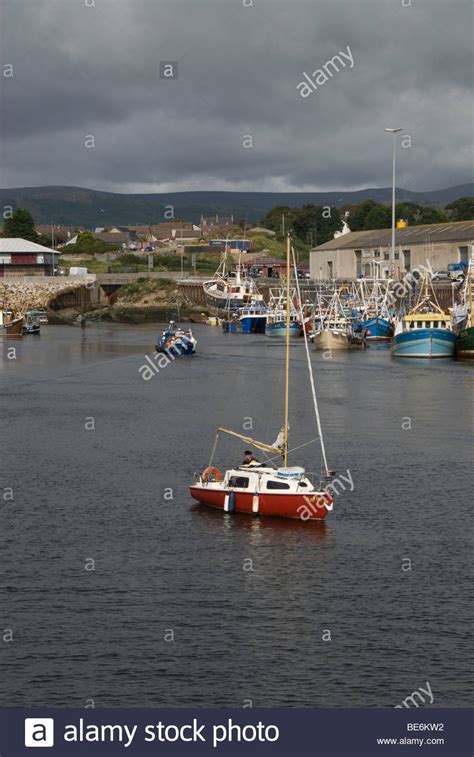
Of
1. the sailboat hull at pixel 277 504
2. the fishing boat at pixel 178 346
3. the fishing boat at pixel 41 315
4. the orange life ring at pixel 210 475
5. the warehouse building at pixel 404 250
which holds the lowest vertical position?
the sailboat hull at pixel 277 504

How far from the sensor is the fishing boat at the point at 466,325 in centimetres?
11462

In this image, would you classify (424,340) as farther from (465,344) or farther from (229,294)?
(229,294)

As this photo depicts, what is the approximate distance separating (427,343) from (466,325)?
8.45 meters

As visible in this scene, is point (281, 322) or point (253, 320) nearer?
point (281, 322)

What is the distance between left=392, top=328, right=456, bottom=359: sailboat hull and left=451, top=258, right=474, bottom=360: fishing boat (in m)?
0.83

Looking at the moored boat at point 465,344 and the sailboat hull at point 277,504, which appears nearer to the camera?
the sailboat hull at point 277,504

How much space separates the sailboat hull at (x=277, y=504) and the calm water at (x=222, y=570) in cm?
60

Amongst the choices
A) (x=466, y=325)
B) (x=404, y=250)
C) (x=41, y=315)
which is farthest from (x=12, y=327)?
(x=466, y=325)

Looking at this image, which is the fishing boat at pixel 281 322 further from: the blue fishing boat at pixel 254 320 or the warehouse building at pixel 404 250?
the warehouse building at pixel 404 250

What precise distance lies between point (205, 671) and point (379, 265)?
14096 centimetres

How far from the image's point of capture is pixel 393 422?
234ft

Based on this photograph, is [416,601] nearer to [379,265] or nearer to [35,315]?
[379,265]

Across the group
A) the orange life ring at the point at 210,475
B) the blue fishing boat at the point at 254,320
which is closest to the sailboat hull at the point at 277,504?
the orange life ring at the point at 210,475

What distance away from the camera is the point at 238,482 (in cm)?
4634
